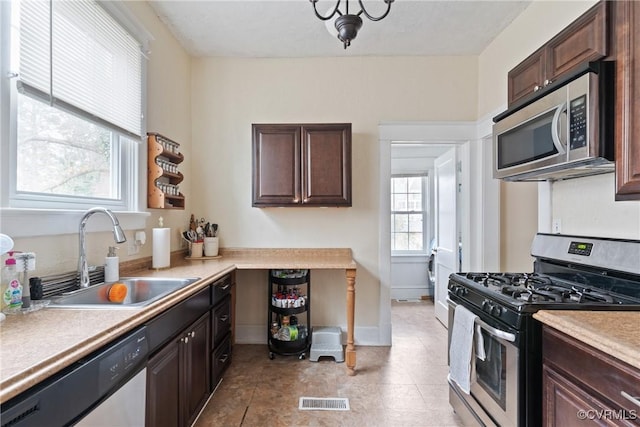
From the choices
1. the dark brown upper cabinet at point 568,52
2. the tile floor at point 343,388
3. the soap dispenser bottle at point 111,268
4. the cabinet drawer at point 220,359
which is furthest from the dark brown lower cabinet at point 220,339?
the dark brown upper cabinet at point 568,52

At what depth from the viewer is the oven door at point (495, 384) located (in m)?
1.40

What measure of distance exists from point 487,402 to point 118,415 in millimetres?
1717

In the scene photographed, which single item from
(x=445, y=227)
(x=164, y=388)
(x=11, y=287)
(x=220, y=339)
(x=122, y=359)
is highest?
(x=445, y=227)

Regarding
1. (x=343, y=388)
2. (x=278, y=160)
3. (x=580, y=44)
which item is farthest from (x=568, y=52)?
(x=343, y=388)

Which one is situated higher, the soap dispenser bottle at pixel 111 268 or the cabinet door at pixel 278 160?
the cabinet door at pixel 278 160

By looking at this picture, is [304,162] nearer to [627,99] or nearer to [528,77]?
[528,77]

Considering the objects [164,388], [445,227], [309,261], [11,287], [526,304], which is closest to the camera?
[11,287]

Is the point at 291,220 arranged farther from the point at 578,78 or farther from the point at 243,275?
the point at 578,78

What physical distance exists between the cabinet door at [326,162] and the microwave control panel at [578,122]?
5.48 feet

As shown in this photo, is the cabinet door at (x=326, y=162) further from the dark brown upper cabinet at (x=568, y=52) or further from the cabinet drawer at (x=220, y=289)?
the dark brown upper cabinet at (x=568, y=52)

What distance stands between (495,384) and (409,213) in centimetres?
371

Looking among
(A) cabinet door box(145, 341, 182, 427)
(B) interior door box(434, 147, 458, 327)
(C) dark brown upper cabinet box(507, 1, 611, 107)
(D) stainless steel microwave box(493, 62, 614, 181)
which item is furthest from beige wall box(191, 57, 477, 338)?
(A) cabinet door box(145, 341, 182, 427)

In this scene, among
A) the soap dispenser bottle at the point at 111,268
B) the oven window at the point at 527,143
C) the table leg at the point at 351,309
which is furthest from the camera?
the table leg at the point at 351,309

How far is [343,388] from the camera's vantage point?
233cm
